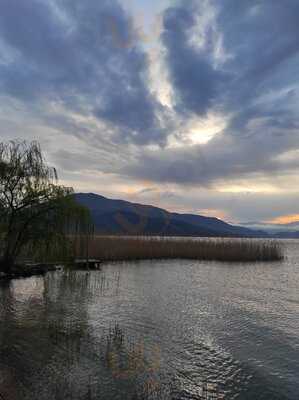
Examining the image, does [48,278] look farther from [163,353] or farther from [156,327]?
[163,353]

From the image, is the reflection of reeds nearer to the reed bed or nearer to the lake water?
the lake water

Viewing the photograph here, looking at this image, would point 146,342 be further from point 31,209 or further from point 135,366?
point 31,209

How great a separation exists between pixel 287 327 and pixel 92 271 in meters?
16.8

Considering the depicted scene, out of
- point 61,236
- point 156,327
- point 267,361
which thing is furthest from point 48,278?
point 267,361

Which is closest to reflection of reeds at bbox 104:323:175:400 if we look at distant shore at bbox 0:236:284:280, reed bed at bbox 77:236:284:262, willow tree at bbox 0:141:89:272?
willow tree at bbox 0:141:89:272

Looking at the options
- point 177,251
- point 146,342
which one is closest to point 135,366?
point 146,342

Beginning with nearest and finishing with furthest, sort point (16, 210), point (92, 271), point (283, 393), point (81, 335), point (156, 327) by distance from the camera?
point (283, 393) < point (81, 335) < point (156, 327) < point (16, 210) < point (92, 271)

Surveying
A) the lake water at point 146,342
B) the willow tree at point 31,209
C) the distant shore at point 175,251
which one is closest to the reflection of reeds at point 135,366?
the lake water at point 146,342

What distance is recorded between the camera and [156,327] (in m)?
12.3

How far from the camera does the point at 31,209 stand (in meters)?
23.1

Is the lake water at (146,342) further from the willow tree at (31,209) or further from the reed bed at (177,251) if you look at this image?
the reed bed at (177,251)

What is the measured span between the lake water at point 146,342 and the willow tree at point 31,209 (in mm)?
3319

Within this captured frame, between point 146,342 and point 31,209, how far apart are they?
1513 centimetres

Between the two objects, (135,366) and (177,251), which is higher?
(177,251)
